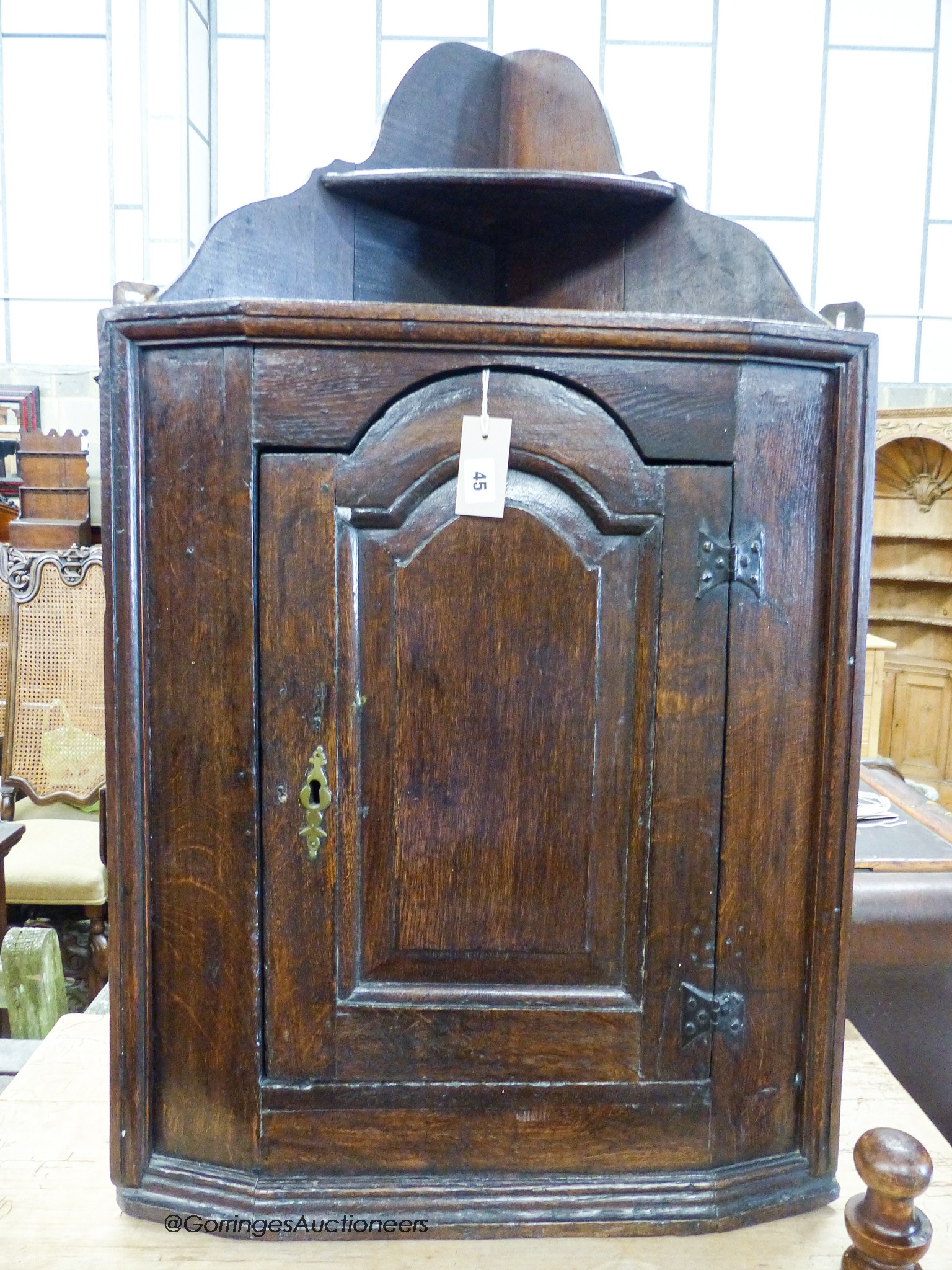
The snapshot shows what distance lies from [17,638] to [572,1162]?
2.83m

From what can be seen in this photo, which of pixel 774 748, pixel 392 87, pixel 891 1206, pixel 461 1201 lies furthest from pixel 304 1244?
pixel 392 87

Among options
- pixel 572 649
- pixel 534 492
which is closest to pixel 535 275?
pixel 534 492

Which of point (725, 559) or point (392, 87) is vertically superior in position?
point (392, 87)

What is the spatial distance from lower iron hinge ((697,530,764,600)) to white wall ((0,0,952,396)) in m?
4.04

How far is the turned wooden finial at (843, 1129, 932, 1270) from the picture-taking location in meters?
0.81

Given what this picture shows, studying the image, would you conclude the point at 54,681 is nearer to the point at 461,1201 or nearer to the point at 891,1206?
→ the point at 461,1201

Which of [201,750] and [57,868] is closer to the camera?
[201,750]

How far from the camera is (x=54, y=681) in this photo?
10.7 feet

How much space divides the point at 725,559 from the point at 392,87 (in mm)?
4409

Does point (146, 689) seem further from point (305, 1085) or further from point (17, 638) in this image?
point (17, 638)

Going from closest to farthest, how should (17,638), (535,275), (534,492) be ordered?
(534,492) → (535,275) → (17,638)

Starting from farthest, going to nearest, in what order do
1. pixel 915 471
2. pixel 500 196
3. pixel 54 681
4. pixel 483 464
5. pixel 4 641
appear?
pixel 915 471 < pixel 4 641 < pixel 54 681 < pixel 500 196 < pixel 483 464

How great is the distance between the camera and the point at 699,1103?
1029 millimetres

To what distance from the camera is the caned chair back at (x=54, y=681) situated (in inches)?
127
